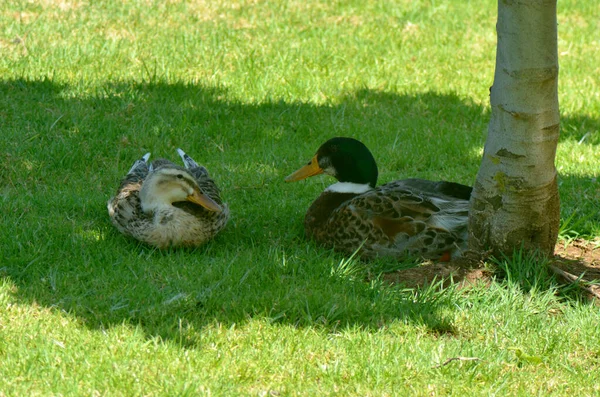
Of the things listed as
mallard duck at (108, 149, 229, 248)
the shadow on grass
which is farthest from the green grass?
mallard duck at (108, 149, 229, 248)

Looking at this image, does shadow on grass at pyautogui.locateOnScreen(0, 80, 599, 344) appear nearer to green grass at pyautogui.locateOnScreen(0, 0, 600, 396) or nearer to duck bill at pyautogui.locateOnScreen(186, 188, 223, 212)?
green grass at pyautogui.locateOnScreen(0, 0, 600, 396)

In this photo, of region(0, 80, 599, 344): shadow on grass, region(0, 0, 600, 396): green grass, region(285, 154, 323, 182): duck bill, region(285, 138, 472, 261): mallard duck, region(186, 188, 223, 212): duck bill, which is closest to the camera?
region(0, 0, 600, 396): green grass

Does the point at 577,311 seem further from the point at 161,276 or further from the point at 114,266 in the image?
the point at 114,266

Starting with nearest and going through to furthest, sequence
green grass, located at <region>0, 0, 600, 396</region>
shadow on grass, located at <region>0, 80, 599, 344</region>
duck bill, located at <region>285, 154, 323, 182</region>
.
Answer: green grass, located at <region>0, 0, 600, 396</region>
shadow on grass, located at <region>0, 80, 599, 344</region>
duck bill, located at <region>285, 154, 323, 182</region>

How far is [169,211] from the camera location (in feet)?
19.4

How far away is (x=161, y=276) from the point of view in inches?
210

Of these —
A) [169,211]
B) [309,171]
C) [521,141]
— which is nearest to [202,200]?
[169,211]

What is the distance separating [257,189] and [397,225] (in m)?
1.74

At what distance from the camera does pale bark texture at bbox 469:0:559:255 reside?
199 inches

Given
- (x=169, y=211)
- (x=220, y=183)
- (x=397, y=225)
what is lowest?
(x=220, y=183)

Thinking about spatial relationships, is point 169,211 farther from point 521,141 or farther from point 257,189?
point 521,141

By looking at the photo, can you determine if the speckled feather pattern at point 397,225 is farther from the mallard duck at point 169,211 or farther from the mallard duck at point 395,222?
the mallard duck at point 169,211

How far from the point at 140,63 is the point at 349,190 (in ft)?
12.2

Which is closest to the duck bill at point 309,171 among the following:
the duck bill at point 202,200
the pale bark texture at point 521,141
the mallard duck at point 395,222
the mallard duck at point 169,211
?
the mallard duck at point 395,222
